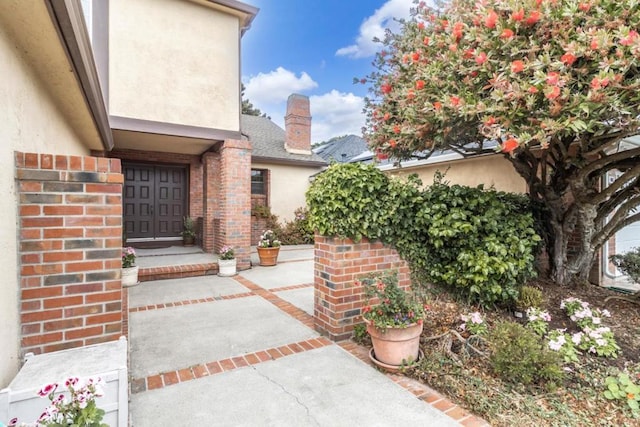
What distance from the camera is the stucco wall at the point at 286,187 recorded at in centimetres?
1228

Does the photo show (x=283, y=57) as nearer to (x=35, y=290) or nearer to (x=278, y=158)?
(x=278, y=158)

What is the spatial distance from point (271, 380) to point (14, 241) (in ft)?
6.76

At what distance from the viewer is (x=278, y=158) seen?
12148 millimetres

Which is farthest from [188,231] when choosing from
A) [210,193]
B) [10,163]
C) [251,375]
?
[10,163]

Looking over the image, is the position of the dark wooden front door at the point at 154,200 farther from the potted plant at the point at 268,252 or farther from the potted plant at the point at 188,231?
the potted plant at the point at 268,252

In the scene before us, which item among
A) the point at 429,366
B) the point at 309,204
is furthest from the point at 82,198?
the point at 429,366

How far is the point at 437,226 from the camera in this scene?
12.8 ft

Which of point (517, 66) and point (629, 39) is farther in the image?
point (517, 66)

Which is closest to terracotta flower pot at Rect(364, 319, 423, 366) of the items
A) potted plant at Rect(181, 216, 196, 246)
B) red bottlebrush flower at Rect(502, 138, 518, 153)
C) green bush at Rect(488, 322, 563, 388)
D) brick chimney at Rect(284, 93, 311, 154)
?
green bush at Rect(488, 322, 563, 388)

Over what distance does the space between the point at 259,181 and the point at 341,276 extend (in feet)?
30.3

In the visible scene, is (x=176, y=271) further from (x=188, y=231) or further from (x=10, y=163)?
(x=10, y=163)

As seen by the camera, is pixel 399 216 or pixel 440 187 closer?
pixel 399 216

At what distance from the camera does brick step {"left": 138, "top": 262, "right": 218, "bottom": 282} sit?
6441 mm

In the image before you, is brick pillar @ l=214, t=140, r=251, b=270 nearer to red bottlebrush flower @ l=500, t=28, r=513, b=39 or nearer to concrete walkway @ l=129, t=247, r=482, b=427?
concrete walkway @ l=129, t=247, r=482, b=427
